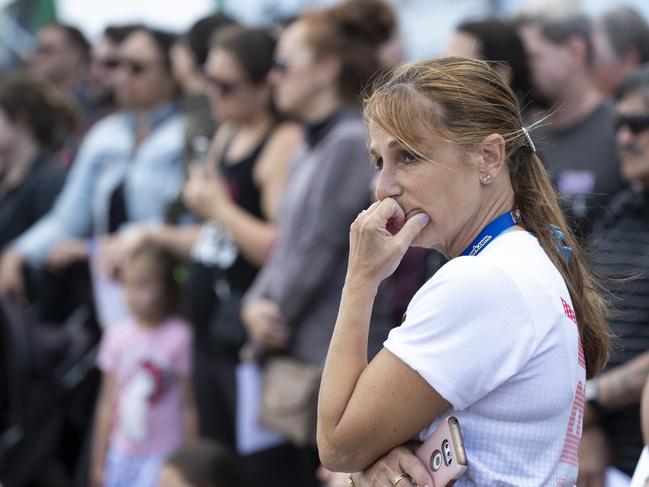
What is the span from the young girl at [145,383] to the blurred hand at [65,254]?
71cm

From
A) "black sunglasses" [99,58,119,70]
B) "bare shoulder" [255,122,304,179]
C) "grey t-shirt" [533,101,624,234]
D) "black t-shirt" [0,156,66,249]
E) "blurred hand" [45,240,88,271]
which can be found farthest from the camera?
"black sunglasses" [99,58,119,70]

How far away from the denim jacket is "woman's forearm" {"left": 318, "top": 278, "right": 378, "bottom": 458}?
3.37 meters

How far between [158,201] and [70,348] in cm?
87

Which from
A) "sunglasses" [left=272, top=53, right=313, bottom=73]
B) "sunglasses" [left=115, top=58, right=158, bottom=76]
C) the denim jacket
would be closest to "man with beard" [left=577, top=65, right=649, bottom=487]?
"sunglasses" [left=272, top=53, right=313, bottom=73]

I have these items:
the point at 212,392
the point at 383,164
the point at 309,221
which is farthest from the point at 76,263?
the point at 383,164

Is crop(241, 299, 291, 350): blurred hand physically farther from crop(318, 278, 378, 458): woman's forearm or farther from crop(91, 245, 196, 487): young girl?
crop(318, 278, 378, 458): woman's forearm

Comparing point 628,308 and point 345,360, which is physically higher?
point 345,360

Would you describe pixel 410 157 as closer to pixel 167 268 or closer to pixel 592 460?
pixel 592 460

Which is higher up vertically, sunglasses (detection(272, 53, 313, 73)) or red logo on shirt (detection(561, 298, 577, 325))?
red logo on shirt (detection(561, 298, 577, 325))

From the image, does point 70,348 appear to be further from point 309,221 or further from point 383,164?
point 383,164

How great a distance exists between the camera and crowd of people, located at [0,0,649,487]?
1832mm

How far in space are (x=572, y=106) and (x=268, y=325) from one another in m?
1.49

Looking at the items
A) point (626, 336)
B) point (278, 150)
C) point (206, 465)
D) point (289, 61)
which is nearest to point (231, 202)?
point (278, 150)

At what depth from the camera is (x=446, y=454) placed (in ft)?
5.90
